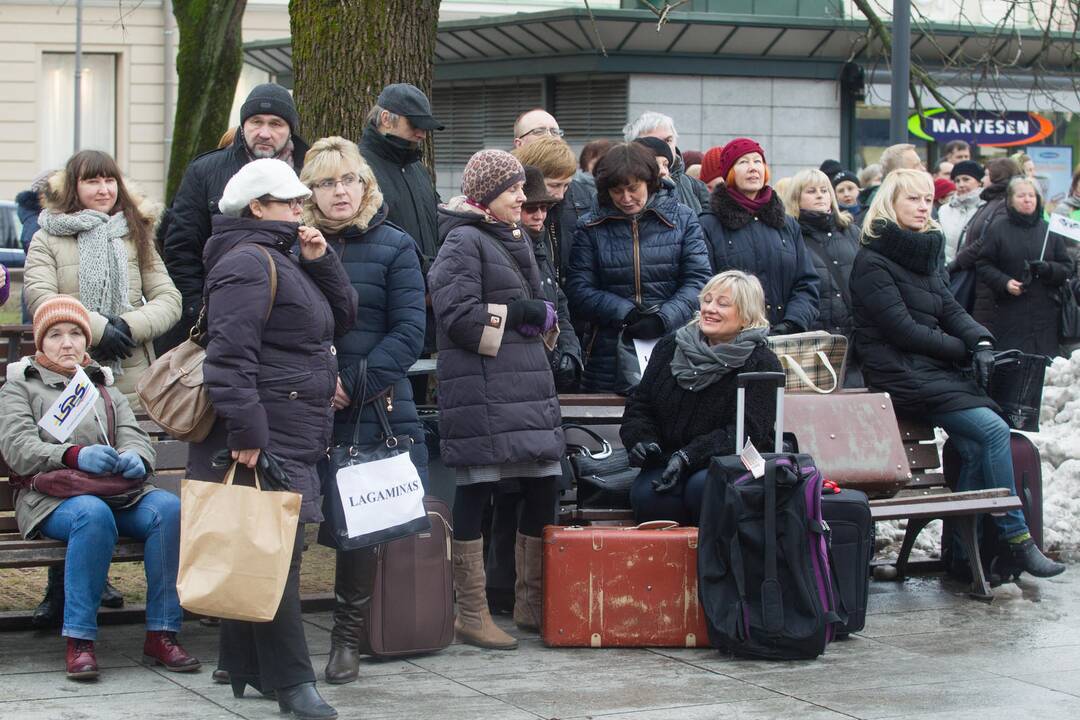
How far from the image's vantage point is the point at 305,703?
541 centimetres

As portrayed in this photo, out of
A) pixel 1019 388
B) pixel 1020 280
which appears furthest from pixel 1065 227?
pixel 1019 388

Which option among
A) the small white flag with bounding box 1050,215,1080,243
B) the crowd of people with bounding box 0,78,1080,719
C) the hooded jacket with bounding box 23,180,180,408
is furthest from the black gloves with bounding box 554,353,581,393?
the small white flag with bounding box 1050,215,1080,243

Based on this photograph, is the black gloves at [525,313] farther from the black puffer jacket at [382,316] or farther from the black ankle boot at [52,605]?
the black ankle boot at [52,605]

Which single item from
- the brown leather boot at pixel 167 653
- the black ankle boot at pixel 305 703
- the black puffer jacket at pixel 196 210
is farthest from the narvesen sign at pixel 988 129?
the black ankle boot at pixel 305 703

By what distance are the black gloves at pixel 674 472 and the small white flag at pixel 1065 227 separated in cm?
477

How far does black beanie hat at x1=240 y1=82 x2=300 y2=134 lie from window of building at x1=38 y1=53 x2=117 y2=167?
23.6 m

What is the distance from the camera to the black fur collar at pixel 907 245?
7.87 meters

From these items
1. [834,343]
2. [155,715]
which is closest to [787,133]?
[834,343]

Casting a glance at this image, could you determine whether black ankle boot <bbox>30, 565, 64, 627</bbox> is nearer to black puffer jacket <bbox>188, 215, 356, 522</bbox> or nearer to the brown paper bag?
black puffer jacket <bbox>188, 215, 356, 522</bbox>

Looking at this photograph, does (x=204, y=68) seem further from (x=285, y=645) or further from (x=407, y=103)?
(x=285, y=645)

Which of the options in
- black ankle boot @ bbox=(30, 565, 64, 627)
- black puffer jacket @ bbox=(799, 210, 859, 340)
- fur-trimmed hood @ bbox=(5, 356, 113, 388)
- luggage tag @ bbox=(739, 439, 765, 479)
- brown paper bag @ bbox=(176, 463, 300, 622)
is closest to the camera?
brown paper bag @ bbox=(176, 463, 300, 622)

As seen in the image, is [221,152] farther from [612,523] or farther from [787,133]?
[787,133]

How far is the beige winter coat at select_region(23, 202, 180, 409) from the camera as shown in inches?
283

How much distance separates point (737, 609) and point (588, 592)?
1.99ft
